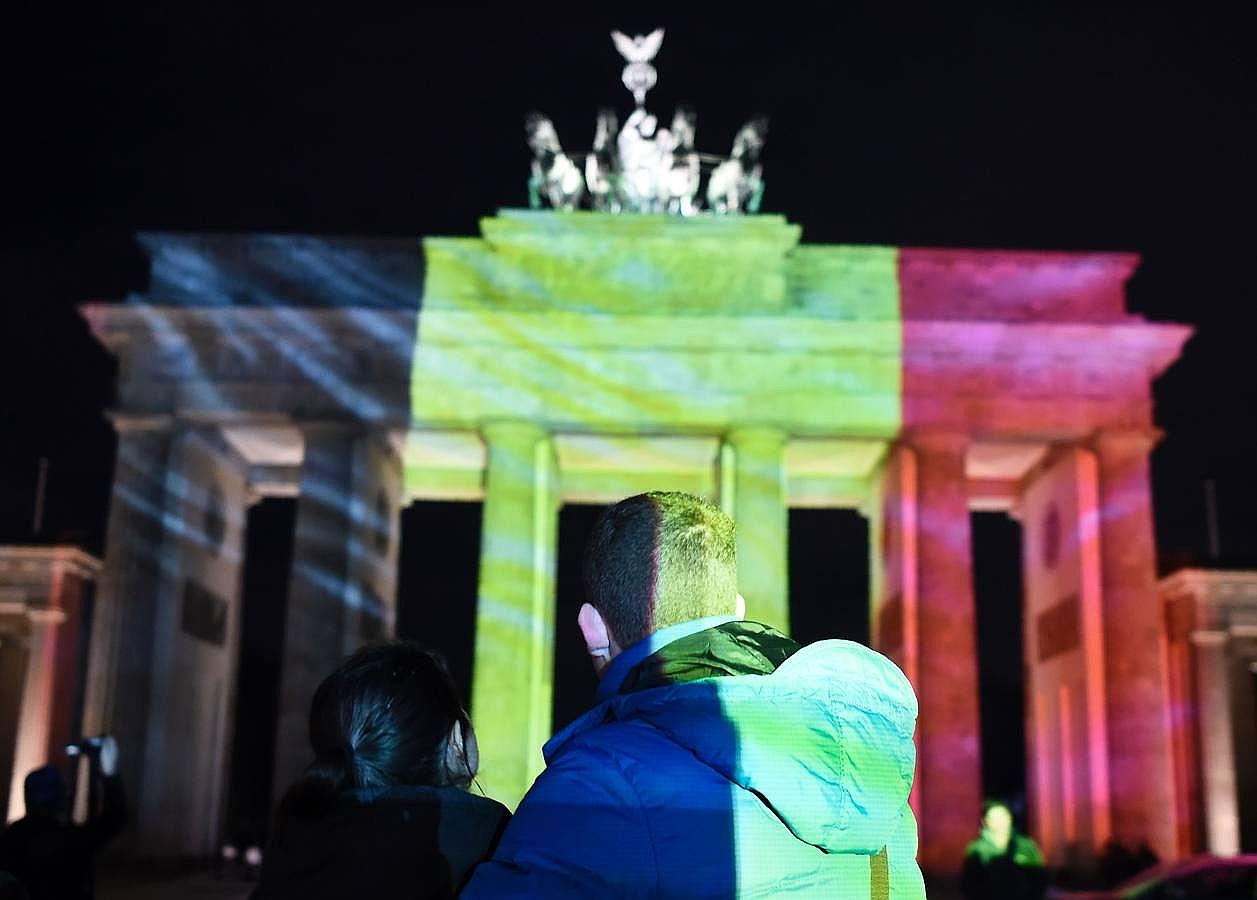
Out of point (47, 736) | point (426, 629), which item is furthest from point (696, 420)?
point (426, 629)

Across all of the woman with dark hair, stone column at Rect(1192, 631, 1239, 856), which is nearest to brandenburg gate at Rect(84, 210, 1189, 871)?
stone column at Rect(1192, 631, 1239, 856)

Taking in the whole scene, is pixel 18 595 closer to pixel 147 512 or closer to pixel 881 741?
pixel 147 512

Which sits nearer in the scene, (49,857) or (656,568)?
(656,568)

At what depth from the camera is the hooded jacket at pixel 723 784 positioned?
2.82 metres

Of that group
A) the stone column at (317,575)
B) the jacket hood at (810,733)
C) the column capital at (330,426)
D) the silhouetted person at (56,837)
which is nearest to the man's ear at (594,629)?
the jacket hood at (810,733)

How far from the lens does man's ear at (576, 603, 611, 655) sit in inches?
144

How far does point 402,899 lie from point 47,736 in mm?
44552

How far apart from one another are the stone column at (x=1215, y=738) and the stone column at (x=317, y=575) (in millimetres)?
26730

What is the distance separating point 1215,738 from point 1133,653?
9.36m

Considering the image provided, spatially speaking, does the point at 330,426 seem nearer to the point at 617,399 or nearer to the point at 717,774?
the point at 617,399

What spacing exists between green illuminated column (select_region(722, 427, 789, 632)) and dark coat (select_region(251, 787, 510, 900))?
32.7m

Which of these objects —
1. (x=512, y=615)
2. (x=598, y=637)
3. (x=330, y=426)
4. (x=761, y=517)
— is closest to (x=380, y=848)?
(x=598, y=637)

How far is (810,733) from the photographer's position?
3041mm

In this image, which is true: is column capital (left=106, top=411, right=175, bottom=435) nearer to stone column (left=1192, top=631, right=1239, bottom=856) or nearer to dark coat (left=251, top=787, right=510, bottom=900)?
stone column (left=1192, top=631, right=1239, bottom=856)
